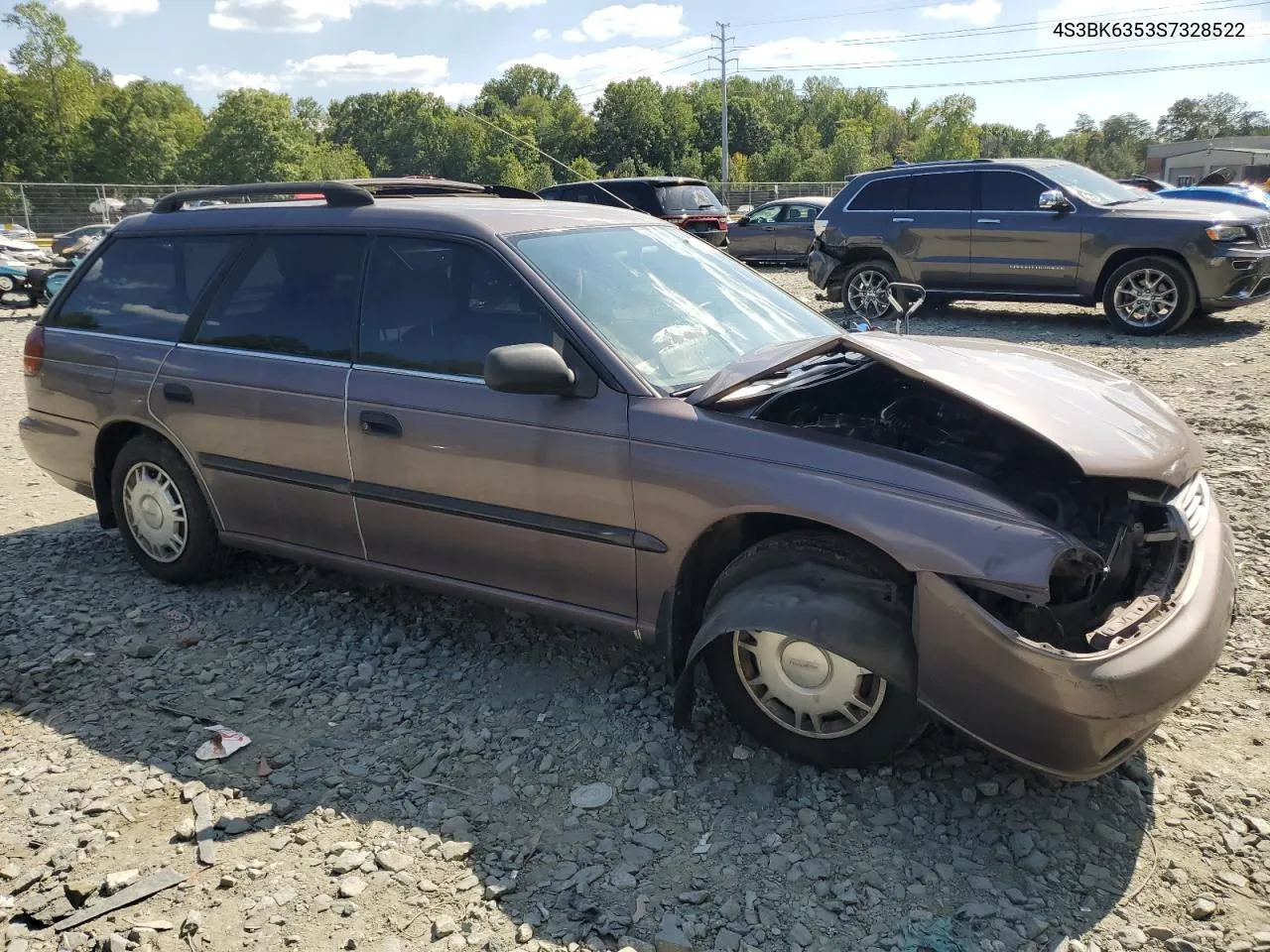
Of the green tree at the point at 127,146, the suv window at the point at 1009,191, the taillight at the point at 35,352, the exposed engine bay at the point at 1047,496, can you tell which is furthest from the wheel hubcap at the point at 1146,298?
the green tree at the point at 127,146

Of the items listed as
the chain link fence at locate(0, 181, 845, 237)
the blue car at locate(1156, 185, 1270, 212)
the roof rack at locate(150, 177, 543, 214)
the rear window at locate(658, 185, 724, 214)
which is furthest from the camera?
the chain link fence at locate(0, 181, 845, 237)

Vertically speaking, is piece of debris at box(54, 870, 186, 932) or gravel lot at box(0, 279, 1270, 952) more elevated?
gravel lot at box(0, 279, 1270, 952)

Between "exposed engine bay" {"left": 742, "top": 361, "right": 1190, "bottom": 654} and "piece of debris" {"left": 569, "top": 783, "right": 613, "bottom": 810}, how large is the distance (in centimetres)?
128

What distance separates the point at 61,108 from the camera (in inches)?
2511

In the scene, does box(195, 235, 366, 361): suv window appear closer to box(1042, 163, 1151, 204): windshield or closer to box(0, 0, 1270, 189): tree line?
box(1042, 163, 1151, 204): windshield

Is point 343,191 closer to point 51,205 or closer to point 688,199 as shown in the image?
point 688,199

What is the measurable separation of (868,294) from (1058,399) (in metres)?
9.47

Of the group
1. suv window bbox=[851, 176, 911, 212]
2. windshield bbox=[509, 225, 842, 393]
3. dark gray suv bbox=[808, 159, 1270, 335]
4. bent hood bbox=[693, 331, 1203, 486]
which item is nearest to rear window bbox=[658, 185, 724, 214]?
dark gray suv bbox=[808, 159, 1270, 335]

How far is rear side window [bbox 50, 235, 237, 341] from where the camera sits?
14.3 feet

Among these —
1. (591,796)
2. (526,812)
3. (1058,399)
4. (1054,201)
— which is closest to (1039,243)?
(1054,201)

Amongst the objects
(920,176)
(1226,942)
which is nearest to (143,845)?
(1226,942)

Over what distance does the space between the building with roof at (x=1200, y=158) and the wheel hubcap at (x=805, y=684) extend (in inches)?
2372

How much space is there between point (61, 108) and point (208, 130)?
958 cm

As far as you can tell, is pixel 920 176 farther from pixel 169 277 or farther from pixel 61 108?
pixel 61 108
